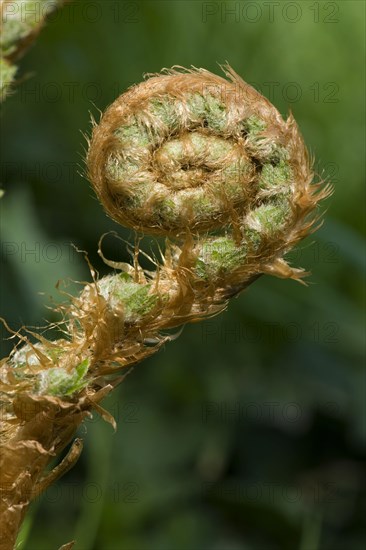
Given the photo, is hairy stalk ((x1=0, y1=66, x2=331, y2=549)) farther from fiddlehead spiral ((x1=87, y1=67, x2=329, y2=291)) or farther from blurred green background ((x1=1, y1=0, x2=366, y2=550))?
blurred green background ((x1=1, y1=0, x2=366, y2=550))

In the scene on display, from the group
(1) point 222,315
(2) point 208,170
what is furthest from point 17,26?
(1) point 222,315

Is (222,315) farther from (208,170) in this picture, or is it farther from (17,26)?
(208,170)

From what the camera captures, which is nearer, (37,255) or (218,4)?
(37,255)

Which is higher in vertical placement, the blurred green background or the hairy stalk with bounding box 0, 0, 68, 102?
the hairy stalk with bounding box 0, 0, 68, 102

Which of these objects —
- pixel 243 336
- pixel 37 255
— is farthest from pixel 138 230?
pixel 243 336

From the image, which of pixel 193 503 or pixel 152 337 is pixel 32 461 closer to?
pixel 152 337

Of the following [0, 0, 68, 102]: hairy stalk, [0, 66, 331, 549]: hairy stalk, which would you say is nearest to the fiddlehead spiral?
[0, 66, 331, 549]: hairy stalk
